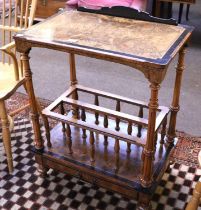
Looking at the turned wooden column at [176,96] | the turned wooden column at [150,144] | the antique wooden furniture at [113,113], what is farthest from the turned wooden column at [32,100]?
the turned wooden column at [176,96]

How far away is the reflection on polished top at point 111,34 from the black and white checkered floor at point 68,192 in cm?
84

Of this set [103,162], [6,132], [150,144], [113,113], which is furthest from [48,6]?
[150,144]

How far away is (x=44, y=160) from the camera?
6.00ft

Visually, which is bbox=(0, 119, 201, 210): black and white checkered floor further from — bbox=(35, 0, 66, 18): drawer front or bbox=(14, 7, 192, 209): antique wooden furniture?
bbox=(35, 0, 66, 18): drawer front

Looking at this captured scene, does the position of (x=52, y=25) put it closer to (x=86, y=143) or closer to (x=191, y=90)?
(x=86, y=143)

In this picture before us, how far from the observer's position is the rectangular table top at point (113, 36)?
136 cm

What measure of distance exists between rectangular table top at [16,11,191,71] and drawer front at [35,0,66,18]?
2.34 meters

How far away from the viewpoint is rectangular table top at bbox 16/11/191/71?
1359mm

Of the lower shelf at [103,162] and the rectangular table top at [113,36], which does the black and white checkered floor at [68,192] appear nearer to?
the lower shelf at [103,162]

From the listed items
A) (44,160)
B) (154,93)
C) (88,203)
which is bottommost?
(88,203)

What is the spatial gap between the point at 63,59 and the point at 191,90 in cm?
130

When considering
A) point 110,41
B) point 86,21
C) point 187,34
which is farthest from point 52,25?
point 187,34

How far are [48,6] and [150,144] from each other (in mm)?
2993

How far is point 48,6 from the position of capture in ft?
13.1
